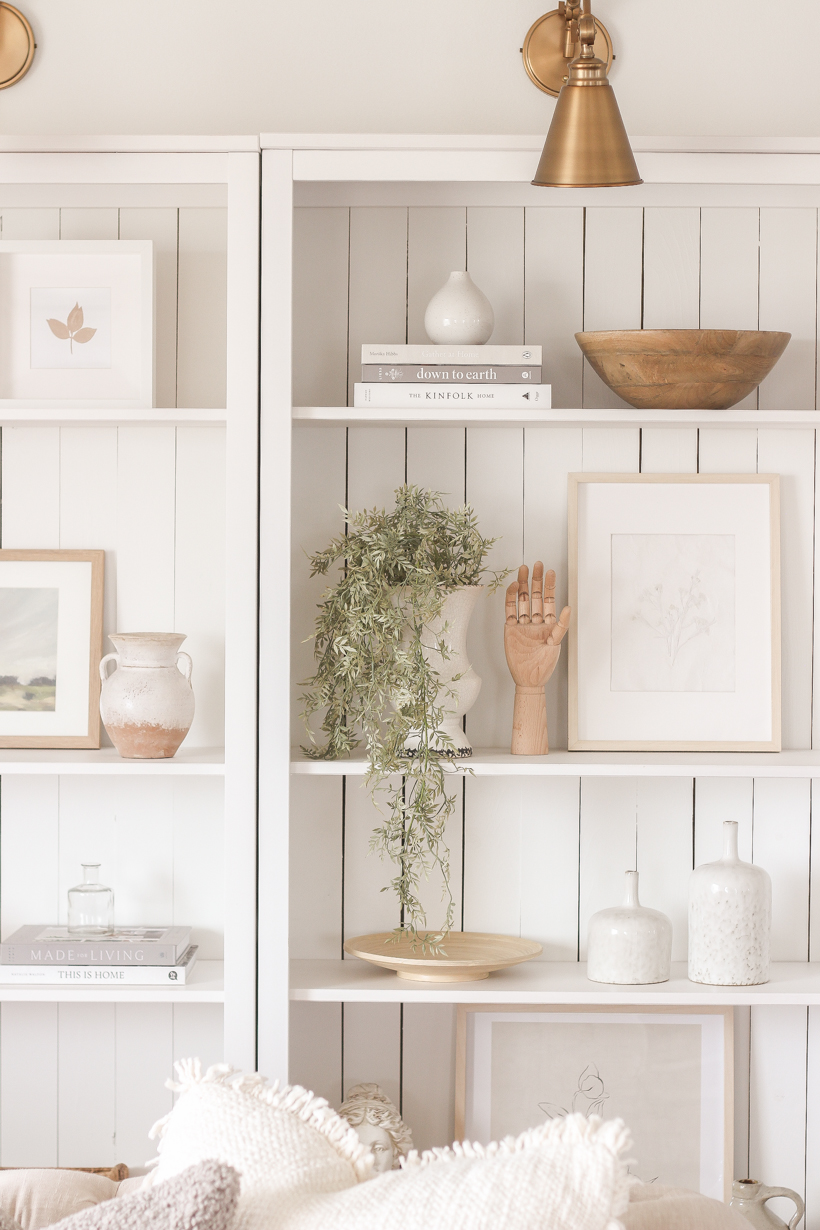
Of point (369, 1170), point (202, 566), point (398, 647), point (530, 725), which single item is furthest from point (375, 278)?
point (369, 1170)

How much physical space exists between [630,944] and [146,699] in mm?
857

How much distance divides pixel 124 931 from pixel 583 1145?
3.54 feet

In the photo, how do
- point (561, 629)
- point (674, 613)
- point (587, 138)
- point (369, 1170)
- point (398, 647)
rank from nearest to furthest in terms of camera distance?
1. point (369, 1170)
2. point (587, 138)
3. point (398, 647)
4. point (561, 629)
5. point (674, 613)

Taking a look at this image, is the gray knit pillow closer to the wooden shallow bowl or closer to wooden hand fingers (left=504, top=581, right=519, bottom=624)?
the wooden shallow bowl

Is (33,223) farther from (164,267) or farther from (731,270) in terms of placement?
(731,270)

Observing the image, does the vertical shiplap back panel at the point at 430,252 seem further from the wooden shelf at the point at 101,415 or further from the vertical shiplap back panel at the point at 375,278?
the wooden shelf at the point at 101,415

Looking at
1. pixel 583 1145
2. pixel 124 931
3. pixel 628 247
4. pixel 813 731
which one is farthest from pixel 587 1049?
pixel 628 247

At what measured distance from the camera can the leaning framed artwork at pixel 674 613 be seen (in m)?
1.88

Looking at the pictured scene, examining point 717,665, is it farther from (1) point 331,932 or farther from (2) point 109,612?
(2) point 109,612

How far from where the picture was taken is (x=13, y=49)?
1.92m

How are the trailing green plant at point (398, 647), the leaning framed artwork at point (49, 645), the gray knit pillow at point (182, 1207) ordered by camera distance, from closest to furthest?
the gray knit pillow at point (182, 1207)
the trailing green plant at point (398, 647)
the leaning framed artwork at point (49, 645)

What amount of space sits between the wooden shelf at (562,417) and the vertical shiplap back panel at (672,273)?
0.28m

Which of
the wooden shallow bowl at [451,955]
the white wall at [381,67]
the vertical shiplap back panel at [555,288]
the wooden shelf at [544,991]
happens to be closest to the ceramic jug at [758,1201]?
the wooden shelf at [544,991]

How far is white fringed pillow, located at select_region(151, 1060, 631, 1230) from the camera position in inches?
37.3
